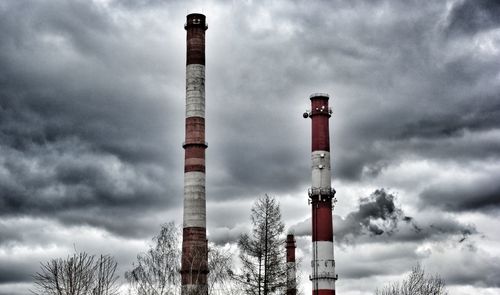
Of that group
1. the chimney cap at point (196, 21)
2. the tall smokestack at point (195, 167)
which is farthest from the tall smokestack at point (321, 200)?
the chimney cap at point (196, 21)

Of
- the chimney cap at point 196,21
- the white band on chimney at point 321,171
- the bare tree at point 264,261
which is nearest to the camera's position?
the bare tree at point 264,261

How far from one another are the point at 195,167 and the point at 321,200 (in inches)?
361

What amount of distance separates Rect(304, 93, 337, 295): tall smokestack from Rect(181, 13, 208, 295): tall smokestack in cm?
773

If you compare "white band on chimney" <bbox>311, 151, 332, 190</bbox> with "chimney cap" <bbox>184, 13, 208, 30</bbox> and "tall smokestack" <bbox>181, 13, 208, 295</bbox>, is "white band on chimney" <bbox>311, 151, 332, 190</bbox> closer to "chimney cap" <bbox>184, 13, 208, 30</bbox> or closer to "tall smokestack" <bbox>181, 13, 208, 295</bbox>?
"tall smokestack" <bbox>181, 13, 208, 295</bbox>

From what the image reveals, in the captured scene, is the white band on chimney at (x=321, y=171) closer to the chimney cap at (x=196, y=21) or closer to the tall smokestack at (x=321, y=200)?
the tall smokestack at (x=321, y=200)

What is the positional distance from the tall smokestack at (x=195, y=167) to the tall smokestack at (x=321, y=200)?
25.4ft

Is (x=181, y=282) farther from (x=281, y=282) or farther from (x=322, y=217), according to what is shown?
(x=281, y=282)

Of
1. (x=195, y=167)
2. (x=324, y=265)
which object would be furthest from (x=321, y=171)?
(x=195, y=167)

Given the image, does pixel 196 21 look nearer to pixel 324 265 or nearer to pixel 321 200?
pixel 321 200

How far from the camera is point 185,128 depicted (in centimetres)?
5259

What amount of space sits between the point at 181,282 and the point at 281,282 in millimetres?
14420

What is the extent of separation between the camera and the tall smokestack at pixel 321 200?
167ft

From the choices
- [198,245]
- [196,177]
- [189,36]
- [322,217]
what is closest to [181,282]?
[198,245]

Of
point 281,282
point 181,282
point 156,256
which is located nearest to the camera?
point 281,282
